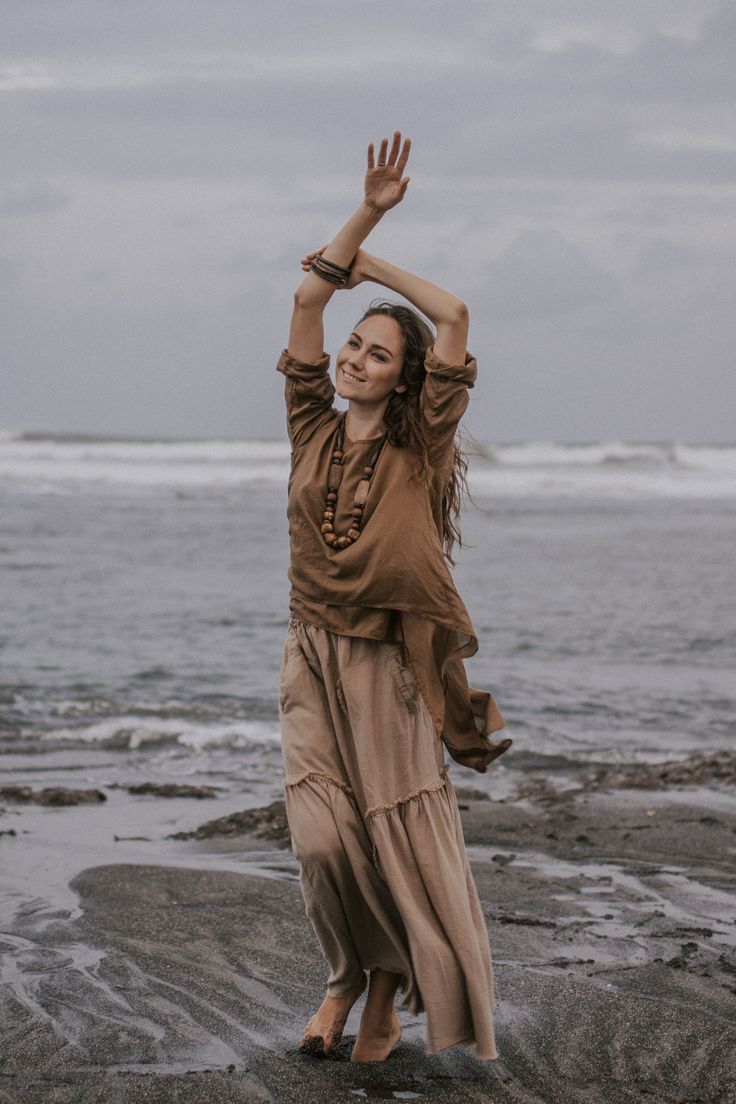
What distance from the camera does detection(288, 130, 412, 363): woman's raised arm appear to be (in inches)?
157

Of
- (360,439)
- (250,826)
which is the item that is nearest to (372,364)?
(360,439)

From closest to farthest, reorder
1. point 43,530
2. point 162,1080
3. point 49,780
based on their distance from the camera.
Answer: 1. point 162,1080
2. point 49,780
3. point 43,530

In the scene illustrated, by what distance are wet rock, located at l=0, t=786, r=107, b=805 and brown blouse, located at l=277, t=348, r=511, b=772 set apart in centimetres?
394

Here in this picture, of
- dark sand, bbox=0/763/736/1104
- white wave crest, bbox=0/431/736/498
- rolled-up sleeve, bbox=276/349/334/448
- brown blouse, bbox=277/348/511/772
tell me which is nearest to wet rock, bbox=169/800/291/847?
dark sand, bbox=0/763/736/1104

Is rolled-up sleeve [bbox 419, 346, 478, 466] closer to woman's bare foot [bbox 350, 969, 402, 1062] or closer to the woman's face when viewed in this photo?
the woman's face

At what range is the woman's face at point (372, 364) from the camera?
13.3ft

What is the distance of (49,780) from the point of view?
27.3 ft

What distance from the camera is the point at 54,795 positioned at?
7.67 m

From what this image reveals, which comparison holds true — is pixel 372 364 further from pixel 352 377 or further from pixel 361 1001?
pixel 361 1001

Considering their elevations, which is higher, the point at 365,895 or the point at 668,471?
the point at 668,471

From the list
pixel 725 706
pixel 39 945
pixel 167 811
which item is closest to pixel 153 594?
pixel 725 706

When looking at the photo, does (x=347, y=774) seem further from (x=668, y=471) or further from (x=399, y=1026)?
(x=668, y=471)

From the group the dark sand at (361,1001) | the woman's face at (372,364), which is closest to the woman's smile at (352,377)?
the woman's face at (372,364)

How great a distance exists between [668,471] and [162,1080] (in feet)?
152
